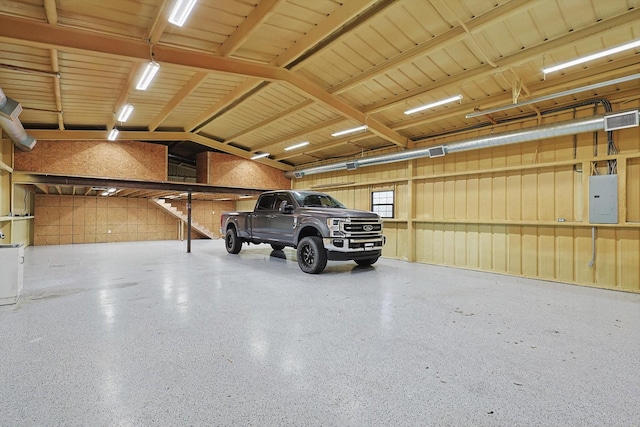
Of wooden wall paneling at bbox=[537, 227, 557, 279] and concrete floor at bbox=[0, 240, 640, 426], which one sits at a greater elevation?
wooden wall paneling at bbox=[537, 227, 557, 279]

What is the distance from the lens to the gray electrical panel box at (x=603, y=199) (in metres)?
5.81

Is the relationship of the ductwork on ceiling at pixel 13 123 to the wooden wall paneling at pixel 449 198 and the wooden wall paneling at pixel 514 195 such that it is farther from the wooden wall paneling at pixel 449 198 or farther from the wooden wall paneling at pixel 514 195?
the wooden wall paneling at pixel 514 195

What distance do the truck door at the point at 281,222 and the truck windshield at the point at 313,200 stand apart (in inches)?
9.4

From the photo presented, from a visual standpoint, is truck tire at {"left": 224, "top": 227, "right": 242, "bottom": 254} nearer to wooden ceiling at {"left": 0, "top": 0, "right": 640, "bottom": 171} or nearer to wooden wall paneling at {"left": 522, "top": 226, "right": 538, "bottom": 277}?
wooden ceiling at {"left": 0, "top": 0, "right": 640, "bottom": 171}

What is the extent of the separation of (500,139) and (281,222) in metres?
5.53

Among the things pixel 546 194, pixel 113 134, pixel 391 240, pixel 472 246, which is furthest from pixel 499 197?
pixel 113 134

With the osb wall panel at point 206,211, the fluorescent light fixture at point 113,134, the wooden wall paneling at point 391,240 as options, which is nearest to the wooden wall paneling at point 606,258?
the wooden wall paneling at point 391,240

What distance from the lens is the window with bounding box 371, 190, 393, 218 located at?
10.2 metres

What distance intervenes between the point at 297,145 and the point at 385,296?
675cm

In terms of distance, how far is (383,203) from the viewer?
10383 millimetres

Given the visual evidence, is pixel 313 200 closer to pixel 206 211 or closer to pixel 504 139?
pixel 504 139

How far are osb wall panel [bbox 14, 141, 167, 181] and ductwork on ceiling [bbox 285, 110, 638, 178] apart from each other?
6.71m

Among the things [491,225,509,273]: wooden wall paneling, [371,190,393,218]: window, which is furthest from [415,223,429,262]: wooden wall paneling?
[491,225,509,273]: wooden wall paneling

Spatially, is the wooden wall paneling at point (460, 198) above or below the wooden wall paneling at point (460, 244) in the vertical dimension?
above
